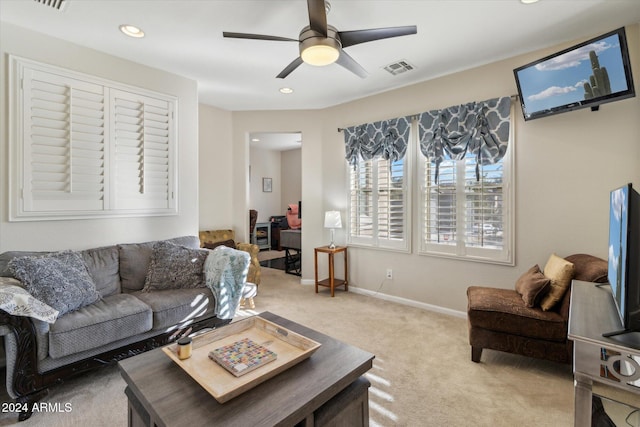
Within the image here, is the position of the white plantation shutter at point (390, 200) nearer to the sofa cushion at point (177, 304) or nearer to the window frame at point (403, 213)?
the window frame at point (403, 213)

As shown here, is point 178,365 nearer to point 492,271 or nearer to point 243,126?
point 492,271

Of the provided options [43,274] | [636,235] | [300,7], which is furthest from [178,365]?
[300,7]

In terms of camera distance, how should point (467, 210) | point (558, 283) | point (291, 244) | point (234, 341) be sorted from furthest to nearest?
point (291, 244) < point (467, 210) < point (558, 283) < point (234, 341)

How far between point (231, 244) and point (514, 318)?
337 centimetres

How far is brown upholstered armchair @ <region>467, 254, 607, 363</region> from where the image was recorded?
2.11 m

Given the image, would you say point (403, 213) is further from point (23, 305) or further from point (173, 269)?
point (23, 305)

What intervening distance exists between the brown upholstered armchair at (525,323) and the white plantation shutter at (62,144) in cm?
356

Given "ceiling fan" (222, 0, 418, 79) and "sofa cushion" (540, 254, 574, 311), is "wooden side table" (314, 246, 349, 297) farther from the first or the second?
"ceiling fan" (222, 0, 418, 79)

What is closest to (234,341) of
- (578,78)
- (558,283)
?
(558,283)

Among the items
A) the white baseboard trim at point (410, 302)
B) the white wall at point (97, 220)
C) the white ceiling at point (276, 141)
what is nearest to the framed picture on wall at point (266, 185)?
the white ceiling at point (276, 141)

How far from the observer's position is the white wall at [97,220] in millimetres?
2379

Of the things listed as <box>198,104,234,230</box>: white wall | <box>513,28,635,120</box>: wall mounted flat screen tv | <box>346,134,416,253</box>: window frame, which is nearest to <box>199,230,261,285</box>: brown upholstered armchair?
<box>198,104,234,230</box>: white wall

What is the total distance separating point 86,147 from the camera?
9.05 ft

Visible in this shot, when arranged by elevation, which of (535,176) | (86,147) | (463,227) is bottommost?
(463,227)
